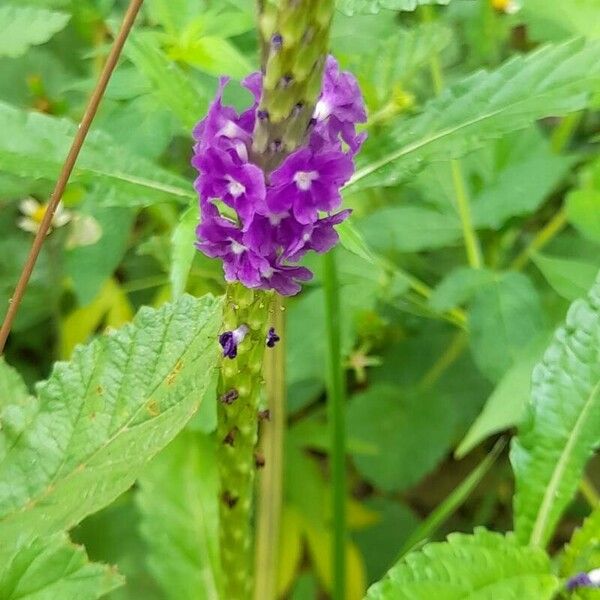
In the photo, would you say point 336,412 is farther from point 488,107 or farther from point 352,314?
point 488,107

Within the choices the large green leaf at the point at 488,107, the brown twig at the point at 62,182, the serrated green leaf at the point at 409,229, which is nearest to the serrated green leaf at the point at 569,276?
the serrated green leaf at the point at 409,229

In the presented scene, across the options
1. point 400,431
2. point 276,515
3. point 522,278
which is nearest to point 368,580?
point 400,431

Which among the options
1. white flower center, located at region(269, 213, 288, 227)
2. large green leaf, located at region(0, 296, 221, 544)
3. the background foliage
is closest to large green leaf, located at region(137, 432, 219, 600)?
the background foliage

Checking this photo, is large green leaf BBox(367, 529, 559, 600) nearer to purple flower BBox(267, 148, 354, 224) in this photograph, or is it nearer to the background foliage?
the background foliage

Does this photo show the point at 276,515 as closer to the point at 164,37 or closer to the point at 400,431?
the point at 400,431

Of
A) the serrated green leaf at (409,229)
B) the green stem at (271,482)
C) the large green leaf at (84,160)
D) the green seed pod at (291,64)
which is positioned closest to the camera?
the green seed pod at (291,64)

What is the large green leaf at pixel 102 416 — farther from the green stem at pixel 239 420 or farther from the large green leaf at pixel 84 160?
the large green leaf at pixel 84 160
